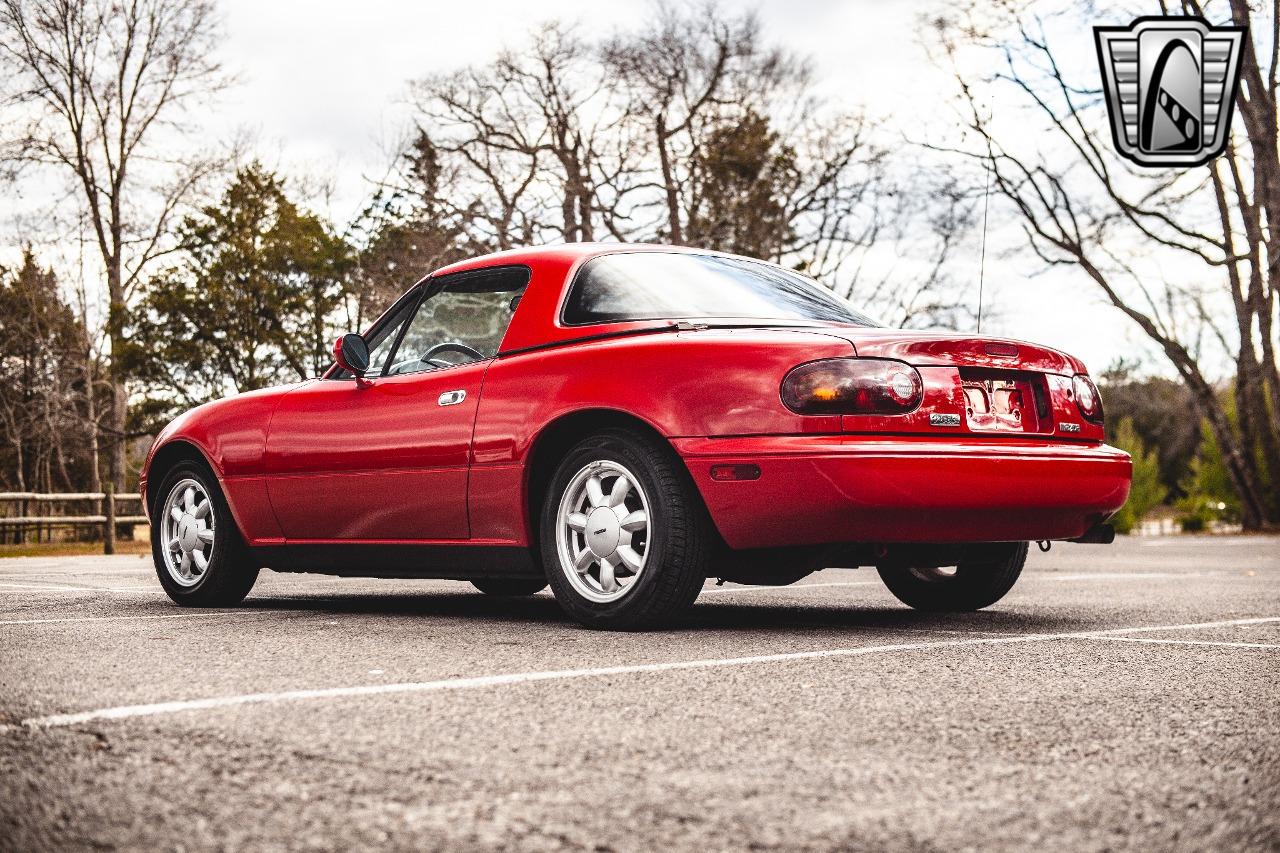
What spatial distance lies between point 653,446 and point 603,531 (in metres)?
0.36

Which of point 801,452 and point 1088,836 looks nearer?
point 1088,836

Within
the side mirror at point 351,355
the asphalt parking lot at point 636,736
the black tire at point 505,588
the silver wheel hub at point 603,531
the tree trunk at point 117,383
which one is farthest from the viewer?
the tree trunk at point 117,383

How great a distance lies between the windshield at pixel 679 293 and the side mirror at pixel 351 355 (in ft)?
3.32

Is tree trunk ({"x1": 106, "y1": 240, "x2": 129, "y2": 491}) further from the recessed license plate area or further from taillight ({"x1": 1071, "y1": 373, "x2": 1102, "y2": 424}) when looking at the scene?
the recessed license plate area

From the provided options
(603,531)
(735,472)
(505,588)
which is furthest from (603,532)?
(505,588)

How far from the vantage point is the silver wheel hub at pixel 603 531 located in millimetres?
5062

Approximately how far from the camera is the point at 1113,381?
7344 centimetres

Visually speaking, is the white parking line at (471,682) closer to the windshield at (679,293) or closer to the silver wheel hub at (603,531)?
the silver wheel hub at (603,531)

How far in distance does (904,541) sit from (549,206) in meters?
23.5

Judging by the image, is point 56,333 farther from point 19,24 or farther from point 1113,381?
point 1113,381

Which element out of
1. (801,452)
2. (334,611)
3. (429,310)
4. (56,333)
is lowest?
(334,611)

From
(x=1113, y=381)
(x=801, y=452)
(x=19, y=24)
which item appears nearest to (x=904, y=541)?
(x=801, y=452)

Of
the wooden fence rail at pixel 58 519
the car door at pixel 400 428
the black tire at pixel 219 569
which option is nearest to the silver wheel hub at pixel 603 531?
the car door at pixel 400 428

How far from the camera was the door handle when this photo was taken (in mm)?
Answer: 5680
